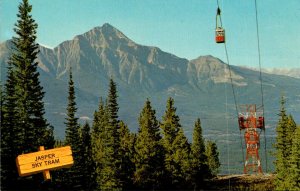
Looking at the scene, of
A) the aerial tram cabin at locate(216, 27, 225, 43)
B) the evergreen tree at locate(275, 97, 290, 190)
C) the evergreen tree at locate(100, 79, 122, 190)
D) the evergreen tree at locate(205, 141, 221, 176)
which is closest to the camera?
the aerial tram cabin at locate(216, 27, 225, 43)

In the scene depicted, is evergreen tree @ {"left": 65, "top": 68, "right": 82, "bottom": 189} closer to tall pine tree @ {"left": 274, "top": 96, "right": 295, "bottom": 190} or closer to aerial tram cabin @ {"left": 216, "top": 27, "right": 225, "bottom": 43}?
tall pine tree @ {"left": 274, "top": 96, "right": 295, "bottom": 190}

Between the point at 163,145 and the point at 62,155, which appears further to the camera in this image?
the point at 163,145

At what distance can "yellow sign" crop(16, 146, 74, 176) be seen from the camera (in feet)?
62.1

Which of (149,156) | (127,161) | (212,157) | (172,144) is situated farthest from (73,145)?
(212,157)

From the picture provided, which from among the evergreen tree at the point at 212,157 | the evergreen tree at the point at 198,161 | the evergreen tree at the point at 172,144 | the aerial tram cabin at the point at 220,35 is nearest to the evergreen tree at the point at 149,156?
the evergreen tree at the point at 172,144

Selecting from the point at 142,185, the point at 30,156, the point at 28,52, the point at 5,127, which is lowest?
the point at 142,185

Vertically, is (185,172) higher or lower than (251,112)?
lower

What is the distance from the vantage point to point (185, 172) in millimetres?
89188

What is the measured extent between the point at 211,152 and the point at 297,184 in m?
80.0

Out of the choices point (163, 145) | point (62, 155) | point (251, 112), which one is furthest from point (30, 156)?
point (251, 112)

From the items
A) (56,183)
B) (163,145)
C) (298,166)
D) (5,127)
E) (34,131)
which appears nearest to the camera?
(5,127)

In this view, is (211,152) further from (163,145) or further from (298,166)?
(298,166)

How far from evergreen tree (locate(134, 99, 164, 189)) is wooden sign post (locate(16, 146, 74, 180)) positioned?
58086 mm

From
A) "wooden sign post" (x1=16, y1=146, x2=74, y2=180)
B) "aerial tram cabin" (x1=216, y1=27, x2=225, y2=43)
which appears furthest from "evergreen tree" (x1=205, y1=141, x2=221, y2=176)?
"wooden sign post" (x1=16, y1=146, x2=74, y2=180)
